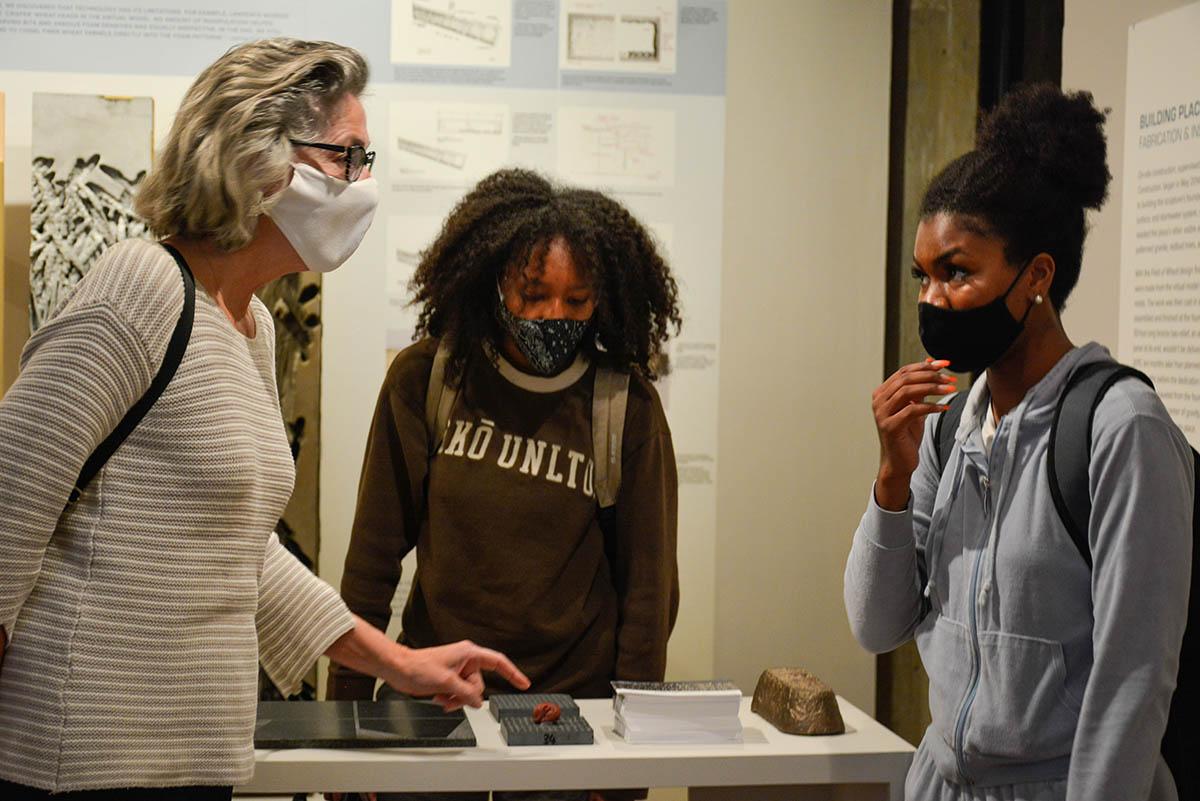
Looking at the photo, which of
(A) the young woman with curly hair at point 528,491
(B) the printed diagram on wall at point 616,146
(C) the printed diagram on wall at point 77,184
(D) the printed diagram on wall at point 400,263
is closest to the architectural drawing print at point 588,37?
(B) the printed diagram on wall at point 616,146

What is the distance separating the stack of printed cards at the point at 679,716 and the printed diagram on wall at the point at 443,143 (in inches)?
91.5

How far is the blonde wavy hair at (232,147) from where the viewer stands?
73.3 inches

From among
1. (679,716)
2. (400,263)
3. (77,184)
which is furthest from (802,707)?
(77,184)

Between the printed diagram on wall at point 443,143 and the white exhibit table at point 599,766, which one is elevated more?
the printed diagram on wall at point 443,143

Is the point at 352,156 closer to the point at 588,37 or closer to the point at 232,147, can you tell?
the point at 232,147

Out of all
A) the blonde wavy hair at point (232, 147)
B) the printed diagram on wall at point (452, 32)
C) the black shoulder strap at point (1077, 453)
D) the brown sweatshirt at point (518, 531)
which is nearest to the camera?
the blonde wavy hair at point (232, 147)

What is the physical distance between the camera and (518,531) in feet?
10.1

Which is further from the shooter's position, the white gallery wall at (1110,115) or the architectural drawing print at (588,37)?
the architectural drawing print at (588,37)

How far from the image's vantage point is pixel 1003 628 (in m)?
2.05

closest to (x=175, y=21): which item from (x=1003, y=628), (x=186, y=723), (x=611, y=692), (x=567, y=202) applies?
(x=567, y=202)

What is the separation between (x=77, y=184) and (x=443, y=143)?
3.89 ft

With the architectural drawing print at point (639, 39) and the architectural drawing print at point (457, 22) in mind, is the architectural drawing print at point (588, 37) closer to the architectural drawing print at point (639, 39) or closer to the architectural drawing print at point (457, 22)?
the architectural drawing print at point (639, 39)

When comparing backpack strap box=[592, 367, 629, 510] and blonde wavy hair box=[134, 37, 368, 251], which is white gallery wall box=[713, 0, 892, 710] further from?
blonde wavy hair box=[134, 37, 368, 251]

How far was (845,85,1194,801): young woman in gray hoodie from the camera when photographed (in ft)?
6.15
